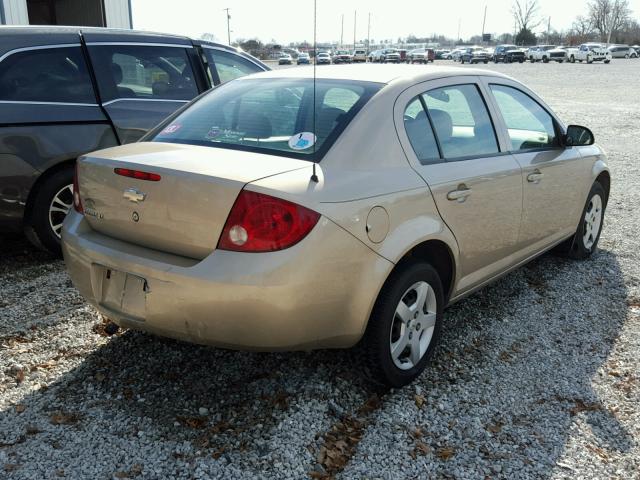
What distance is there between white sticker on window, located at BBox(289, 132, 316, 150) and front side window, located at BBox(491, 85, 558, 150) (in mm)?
1597

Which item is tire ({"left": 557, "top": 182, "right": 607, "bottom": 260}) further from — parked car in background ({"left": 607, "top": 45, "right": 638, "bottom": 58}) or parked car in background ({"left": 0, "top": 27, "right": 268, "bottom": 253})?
parked car in background ({"left": 607, "top": 45, "right": 638, "bottom": 58})

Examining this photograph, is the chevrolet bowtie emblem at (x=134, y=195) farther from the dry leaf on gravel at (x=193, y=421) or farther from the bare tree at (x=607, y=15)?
the bare tree at (x=607, y=15)

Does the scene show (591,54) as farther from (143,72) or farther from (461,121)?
(461,121)

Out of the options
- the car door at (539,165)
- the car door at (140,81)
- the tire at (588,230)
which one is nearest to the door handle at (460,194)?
the car door at (539,165)

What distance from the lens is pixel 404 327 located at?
3.23m

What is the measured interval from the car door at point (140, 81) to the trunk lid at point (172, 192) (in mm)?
2219

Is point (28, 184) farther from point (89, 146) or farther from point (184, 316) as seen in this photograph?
point (184, 316)

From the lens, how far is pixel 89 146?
5.07 metres

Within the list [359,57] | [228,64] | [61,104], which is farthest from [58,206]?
[359,57]

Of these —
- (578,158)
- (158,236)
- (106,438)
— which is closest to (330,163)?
(158,236)

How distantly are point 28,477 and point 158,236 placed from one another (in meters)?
1.13

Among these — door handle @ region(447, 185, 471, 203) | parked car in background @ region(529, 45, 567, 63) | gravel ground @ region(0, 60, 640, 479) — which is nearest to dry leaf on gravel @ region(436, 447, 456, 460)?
gravel ground @ region(0, 60, 640, 479)

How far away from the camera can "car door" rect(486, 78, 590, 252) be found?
4.12 m

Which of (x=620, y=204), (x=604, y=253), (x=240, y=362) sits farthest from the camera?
(x=620, y=204)
